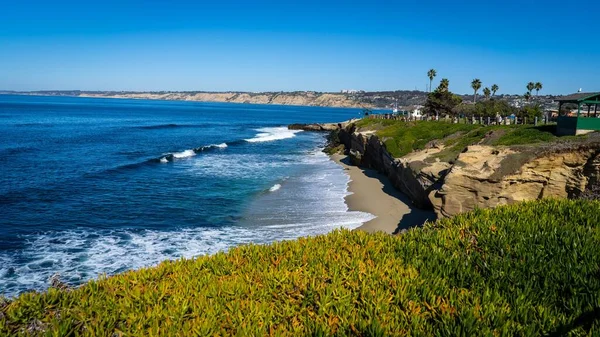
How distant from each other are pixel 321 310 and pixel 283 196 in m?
21.6

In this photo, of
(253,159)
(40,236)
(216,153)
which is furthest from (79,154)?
(40,236)

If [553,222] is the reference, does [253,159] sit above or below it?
below

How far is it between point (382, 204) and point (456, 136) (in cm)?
948

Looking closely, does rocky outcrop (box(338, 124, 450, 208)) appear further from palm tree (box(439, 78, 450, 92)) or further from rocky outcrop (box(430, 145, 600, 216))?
palm tree (box(439, 78, 450, 92))

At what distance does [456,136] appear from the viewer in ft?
101

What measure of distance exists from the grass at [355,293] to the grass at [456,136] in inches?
581

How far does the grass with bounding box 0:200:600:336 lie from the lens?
580 centimetres

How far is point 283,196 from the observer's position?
2781cm

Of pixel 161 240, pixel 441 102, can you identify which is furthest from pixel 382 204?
pixel 441 102

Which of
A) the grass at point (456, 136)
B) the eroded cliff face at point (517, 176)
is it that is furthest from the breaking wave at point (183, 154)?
the eroded cliff face at point (517, 176)

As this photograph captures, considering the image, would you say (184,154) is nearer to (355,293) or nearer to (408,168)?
(408,168)

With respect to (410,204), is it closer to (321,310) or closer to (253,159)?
(321,310)

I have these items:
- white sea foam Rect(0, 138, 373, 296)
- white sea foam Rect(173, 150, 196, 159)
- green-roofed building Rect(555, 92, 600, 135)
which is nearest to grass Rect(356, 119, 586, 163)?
green-roofed building Rect(555, 92, 600, 135)

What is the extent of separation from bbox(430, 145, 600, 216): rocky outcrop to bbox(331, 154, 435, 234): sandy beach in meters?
2.96
